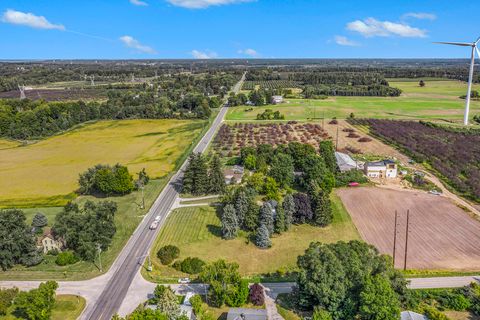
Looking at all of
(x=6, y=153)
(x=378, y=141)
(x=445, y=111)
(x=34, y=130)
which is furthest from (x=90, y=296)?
(x=445, y=111)

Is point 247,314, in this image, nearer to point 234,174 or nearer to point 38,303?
point 38,303

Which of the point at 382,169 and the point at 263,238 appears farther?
the point at 382,169

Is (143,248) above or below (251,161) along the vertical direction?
below

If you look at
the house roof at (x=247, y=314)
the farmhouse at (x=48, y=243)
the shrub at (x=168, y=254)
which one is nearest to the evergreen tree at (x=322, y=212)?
the shrub at (x=168, y=254)

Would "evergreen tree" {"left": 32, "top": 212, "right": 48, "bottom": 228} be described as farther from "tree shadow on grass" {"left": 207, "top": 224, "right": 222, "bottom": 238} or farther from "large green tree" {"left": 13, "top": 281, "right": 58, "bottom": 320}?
A: "tree shadow on grass" {"left": 207, "top": 224, "right": 222, "bottom": 238}

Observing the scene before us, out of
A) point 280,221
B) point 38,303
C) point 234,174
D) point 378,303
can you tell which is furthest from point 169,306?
point 234,174

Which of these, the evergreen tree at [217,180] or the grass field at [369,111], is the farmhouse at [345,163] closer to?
the evergreen tree at [217,180]

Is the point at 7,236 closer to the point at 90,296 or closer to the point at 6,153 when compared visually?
the point at 90,296
